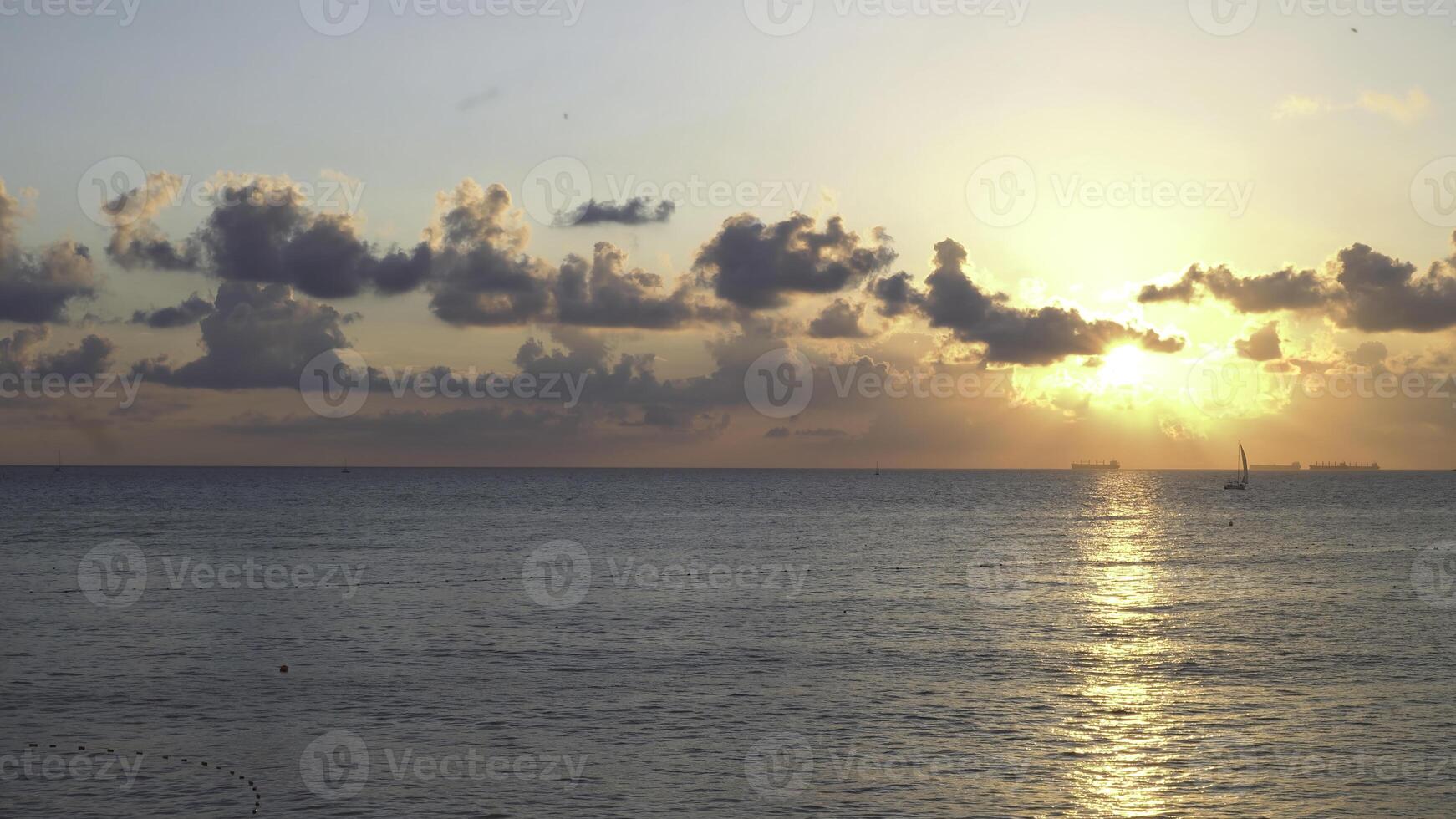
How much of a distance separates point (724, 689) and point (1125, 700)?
15.7 meters

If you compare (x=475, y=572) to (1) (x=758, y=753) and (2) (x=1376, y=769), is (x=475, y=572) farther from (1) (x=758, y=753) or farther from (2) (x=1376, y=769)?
(2) (x=1376, y=769)

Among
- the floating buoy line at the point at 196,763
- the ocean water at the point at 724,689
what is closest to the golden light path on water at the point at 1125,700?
the ocean water at the point at 724,689

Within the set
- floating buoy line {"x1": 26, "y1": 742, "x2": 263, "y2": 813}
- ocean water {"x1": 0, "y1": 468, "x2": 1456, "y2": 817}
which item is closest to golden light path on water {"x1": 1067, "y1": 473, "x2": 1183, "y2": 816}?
ocean water {"x1": 0, "y1": 468, "x2": 1456, "y2": 817}

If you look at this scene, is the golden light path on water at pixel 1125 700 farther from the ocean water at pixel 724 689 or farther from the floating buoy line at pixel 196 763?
the floating buoy line at pixel 196 763

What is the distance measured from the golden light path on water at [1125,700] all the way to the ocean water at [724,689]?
0.66 feet

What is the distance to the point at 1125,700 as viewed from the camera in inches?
1785

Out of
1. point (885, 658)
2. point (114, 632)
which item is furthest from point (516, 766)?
point (114, 632)

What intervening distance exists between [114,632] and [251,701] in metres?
20.4

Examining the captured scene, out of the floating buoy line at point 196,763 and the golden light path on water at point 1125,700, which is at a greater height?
the golden light path on water at point 1125,700

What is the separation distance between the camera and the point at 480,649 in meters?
56.8

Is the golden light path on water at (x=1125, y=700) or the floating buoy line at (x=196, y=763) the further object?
the golden light path on water at (x=1125, y=700)

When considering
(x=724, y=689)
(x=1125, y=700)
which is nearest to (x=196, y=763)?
(x=724, y=689)

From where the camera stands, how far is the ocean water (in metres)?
34.5

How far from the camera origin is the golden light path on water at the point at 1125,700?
34.2 m
